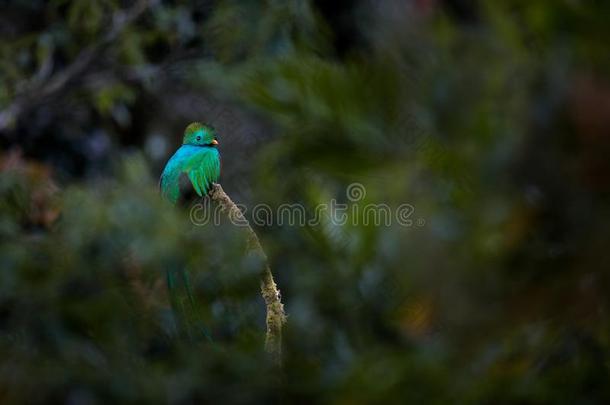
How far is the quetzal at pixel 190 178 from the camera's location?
115cm

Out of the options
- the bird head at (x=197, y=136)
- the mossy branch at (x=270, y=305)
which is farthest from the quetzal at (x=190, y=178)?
the mossy branch at (x=270, y=305)

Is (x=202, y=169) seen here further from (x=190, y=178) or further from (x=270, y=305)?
(x=270, y=305)

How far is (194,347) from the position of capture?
4.27 ft

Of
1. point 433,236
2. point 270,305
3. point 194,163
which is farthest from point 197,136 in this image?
point 433,236

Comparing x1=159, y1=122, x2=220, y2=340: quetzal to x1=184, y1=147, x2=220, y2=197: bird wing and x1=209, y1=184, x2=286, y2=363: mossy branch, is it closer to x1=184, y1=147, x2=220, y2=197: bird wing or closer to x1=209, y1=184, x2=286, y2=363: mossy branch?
x1=184, y1=147, x2=220, y2=197: bird wing

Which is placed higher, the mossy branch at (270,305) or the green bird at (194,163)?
the green bird at (194,163)

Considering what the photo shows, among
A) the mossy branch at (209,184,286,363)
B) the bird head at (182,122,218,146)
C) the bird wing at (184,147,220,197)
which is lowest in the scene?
the mossy branch at (209,184,286,363)

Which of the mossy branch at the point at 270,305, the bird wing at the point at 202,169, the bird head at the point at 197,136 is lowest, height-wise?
the mossy branch at the point at 270,305

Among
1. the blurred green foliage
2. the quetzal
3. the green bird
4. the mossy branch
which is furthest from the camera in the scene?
the green bird

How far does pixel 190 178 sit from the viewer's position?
4.13ft

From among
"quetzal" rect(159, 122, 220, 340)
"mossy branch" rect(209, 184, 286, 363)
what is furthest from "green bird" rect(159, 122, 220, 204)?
"mossy branch" rect(209, 184, 286, 363)

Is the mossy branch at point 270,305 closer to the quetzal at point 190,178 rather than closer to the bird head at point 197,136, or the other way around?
the quetzal at point 190,178

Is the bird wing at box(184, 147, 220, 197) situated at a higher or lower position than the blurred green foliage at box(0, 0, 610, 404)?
higher

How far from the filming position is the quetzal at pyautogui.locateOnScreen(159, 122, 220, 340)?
115 centimetres
